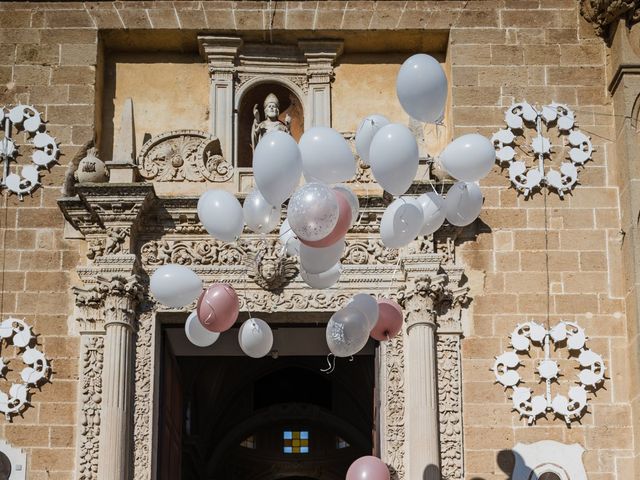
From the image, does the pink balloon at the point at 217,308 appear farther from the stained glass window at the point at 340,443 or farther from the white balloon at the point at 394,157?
the stained glass window at the point at 340,443

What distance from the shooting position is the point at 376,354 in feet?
44.8

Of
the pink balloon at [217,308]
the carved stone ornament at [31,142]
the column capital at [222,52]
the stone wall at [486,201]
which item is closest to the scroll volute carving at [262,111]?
the column capital at [222,52]

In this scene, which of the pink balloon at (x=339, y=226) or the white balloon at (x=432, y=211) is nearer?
the pink balloon at (x=339, y=226)

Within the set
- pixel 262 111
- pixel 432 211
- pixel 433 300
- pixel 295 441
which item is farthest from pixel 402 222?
pixel 295 441

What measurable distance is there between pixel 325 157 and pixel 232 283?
331cm

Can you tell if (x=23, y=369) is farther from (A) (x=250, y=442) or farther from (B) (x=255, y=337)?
(A) (x=250, y=442)

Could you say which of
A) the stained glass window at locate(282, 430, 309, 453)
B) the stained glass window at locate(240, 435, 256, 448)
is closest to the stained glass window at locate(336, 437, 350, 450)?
the stained glass window at locate(282, 430, 309, 453)

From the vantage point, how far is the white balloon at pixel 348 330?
1084cm

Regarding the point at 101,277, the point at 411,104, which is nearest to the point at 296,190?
the point at 411,104

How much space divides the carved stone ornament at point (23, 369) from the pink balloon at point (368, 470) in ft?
10.7

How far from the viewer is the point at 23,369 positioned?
520 inches

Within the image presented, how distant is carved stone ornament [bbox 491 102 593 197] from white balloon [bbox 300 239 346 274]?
11.6 feet

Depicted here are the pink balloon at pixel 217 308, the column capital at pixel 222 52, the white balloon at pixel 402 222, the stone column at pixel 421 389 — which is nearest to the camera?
the white balloon at pixel 402 222

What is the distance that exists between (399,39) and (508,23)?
1.05m
